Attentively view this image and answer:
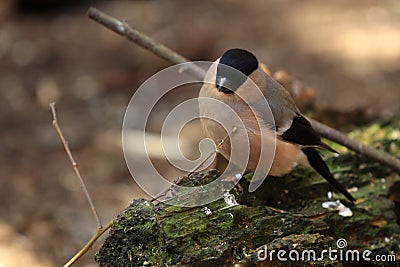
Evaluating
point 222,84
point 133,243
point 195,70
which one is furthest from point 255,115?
point 133,243

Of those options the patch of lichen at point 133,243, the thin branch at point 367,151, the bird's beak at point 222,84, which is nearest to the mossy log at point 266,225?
the patch of lichen at point 133,243

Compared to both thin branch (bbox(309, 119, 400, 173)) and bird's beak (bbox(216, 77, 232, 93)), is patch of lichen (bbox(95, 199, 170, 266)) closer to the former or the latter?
bird's beak (bbox(216, 77, 232, 93))

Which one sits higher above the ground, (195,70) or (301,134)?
→ (195,70)

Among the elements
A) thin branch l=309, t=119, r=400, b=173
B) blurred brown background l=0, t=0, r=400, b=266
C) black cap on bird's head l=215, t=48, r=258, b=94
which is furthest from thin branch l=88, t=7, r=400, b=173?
blurred brown background l=0, t=0, r=400, b=266

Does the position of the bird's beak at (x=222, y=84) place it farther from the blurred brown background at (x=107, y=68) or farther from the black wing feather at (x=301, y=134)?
the blurred brown background at (x=107, y=68)

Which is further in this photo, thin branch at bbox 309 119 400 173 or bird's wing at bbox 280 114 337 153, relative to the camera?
thin branch at bbox 309 119 400 173

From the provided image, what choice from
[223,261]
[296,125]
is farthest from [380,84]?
[223,261]

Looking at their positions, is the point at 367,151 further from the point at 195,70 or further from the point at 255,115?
the point at 195,70
